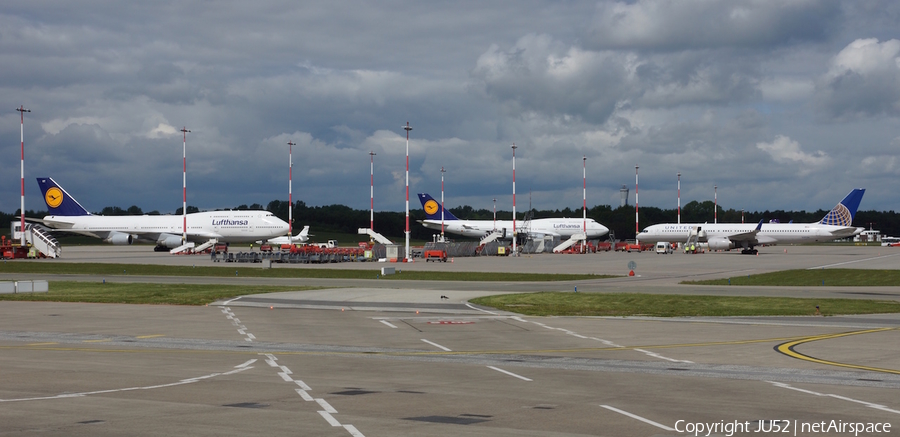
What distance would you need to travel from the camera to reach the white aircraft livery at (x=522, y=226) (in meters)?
130

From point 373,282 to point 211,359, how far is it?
31017mm

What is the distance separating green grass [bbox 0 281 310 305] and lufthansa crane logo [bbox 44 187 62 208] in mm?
72883

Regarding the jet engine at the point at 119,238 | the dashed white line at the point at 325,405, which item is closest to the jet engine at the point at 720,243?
the jet engine at the point at 119,238

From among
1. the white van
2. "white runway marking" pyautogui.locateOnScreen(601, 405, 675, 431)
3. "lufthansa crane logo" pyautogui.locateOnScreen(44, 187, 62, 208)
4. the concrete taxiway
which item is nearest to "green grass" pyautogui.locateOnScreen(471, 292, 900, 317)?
the concrete taxiway

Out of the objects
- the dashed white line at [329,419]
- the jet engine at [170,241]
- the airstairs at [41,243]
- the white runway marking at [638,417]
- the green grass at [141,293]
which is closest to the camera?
the white runway marking at [638,417]

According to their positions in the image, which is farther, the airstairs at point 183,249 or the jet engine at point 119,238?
the jet engine at point 119,238

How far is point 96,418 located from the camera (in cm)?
1127

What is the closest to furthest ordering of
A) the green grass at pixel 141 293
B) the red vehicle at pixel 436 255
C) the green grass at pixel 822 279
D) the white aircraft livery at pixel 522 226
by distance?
the green grass at pixel 141 293 → the green grass at pixel 822 279 → the red vehicle at pixel 436 255 → the white aircraft livery at pixel 522 226

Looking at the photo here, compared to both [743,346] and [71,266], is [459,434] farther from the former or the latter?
[71,266]

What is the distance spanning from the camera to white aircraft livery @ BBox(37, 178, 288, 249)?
344ft

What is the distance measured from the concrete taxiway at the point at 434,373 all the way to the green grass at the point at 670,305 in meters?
1.77

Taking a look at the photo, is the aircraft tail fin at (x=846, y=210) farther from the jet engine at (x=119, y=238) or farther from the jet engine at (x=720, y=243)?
the jet engine at (x=119, y=238)

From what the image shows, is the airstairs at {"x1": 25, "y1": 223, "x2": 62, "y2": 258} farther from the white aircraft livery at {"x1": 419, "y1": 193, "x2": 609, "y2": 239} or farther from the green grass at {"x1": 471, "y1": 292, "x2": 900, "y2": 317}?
the green grass at {"x1": 471, "y1": 292, "x2": 900, "y2": 317}

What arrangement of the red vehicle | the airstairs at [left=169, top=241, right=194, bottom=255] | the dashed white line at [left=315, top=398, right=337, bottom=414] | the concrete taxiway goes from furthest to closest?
the airstairs at [left=169, top=241, right=194, bottom=255], the red vehicle, the dashed white line at [left=315, top=398, right=337, bottom=414], the concrete taxiway
